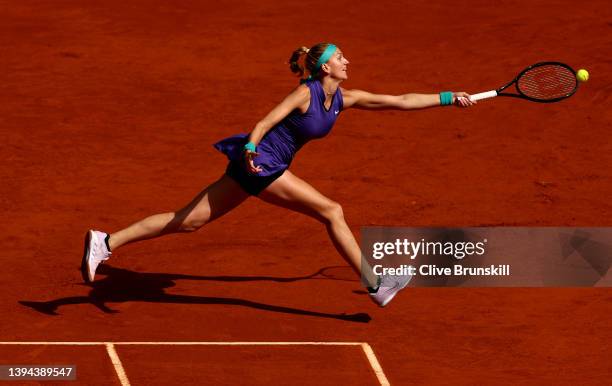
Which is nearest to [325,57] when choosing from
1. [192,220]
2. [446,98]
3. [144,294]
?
[446,98]

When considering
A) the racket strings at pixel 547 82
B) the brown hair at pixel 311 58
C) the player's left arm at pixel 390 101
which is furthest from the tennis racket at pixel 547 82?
the brown hair at pixel 311 58

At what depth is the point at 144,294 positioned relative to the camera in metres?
12.8

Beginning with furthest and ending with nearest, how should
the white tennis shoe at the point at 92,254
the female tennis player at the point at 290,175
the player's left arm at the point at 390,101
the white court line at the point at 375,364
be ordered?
the player's left arm at the point at 390,101, the white tennis shoe at the point at 92,254, the female tennis player at the point at 290,175, the white court line at the point at 375,364

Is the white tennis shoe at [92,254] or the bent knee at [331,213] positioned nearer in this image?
the bent knee at [331,213]

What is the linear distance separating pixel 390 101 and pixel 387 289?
4.83 ft

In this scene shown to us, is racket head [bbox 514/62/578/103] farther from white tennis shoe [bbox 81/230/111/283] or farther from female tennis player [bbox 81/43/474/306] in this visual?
white tennis shoe [bbox 81/230/111/283]

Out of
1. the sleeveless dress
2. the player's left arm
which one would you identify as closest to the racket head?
the player's left arm

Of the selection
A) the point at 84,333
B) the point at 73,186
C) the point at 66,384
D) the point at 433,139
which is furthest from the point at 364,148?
the point at 66,384

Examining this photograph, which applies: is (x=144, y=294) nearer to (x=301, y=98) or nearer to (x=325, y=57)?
(x=301, y=98)

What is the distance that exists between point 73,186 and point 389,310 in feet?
13.7

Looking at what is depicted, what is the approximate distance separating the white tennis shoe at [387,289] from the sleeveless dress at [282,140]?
120cm

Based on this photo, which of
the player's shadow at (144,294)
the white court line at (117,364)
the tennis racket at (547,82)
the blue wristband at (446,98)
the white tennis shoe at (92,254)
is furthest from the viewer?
the tennis racket at (547,82)

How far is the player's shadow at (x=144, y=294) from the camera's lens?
12.4 m

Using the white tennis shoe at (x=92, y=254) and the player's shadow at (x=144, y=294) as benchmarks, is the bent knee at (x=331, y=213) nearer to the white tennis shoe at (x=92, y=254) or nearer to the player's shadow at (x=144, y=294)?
the player's shadow at (x=144, y=294)
